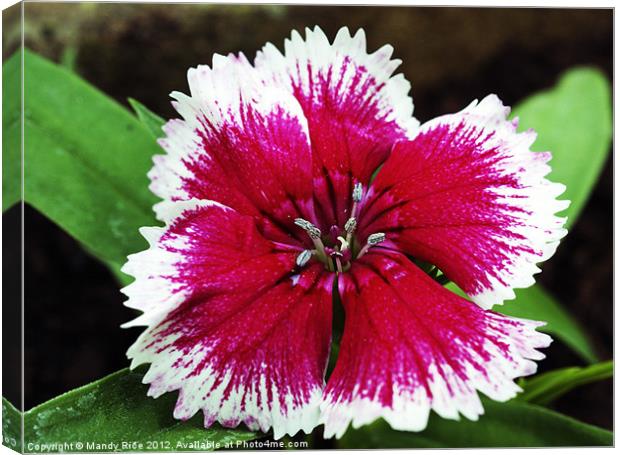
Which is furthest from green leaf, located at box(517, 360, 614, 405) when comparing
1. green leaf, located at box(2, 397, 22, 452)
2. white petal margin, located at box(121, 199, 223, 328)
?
green leaf, located at box(2, 397, 22, 452)

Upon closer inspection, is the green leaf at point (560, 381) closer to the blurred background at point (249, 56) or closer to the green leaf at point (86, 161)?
the blurred background at point (249, 56)

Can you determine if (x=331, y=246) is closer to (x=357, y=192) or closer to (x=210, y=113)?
(x=357, y=192)

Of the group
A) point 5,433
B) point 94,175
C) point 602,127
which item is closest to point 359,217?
point 94,175

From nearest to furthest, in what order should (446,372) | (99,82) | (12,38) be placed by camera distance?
(446,372) → (12,38) → (99,82)

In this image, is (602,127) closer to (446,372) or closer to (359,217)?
(359,217)

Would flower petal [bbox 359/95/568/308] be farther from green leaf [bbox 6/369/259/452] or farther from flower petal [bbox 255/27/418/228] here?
green leaf [bbox 6/369/259/452]

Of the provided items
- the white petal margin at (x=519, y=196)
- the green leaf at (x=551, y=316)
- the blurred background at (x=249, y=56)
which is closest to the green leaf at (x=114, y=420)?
the blurred background at (x=249, y=56)
